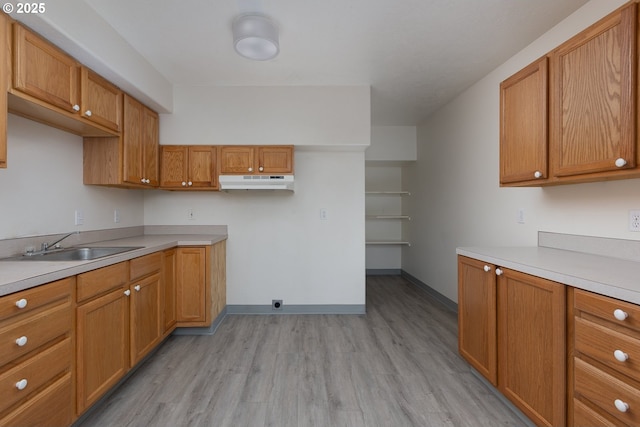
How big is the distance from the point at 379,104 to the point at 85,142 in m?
3.21

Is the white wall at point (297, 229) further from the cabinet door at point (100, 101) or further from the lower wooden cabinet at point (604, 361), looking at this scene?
the lower wooden cabinet at point (604, 361)

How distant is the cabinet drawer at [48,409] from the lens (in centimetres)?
112

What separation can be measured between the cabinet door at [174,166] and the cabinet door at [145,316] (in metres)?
1.09

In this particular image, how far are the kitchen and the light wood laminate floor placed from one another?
0.63 m

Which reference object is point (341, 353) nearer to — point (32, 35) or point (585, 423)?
point (585, 423)

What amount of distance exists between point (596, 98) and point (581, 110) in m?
0.09

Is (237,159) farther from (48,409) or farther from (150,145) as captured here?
(48,409)

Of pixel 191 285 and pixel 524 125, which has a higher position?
pixel 524 125

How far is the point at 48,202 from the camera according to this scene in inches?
77.2

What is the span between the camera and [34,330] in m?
1.20

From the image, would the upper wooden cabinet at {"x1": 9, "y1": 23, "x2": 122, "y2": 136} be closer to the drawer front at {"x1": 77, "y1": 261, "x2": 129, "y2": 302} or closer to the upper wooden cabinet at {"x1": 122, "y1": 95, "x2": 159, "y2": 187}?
the upper wooden cabinet at {"x1": 122, "y1": 95, "x2": 159, "y2": 187}

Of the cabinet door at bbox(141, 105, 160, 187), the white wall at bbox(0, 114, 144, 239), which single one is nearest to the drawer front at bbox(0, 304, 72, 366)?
the white wall at bbox(0, 114, 144, 239)

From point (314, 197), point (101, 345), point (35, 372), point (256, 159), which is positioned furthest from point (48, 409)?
A: point (314, 197)

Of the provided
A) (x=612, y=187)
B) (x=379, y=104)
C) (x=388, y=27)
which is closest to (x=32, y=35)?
(x=388, y=27)
